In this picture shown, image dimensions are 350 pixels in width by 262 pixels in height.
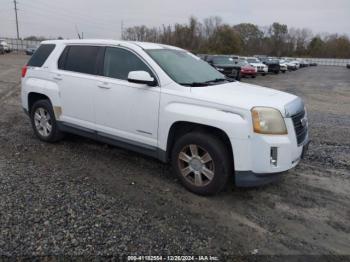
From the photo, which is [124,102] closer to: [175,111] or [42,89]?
[175,111]

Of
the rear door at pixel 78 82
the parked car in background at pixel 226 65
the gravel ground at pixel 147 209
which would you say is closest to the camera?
the gravel ground at pixel 147 209

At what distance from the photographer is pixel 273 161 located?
11.8 feet

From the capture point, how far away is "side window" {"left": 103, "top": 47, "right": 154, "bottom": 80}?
4.47m

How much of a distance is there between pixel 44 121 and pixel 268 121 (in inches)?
160

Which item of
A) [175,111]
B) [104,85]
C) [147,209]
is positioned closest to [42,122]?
[104,85]

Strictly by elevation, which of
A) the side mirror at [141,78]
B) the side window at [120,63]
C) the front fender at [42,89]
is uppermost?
the side window at [120,63]

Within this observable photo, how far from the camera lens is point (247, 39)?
99688 millimetres

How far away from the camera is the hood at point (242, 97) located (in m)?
3.63

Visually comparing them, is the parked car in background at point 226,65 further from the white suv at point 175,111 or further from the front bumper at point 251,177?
the front bumper at point 251,177

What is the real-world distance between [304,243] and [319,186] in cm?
149

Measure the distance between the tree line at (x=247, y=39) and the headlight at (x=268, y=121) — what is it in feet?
235

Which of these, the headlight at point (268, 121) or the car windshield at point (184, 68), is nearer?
the headlight at point (268, 121)

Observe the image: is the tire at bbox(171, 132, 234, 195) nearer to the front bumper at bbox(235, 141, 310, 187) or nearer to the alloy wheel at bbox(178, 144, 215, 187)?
the alloy wheel at bbox(178, 144, 215, 187)

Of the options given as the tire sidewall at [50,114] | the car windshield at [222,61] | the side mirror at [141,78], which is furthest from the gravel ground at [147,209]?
the car windshield at [222,61]
